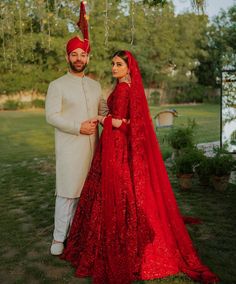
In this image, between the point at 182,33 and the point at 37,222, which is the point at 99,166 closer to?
the point at 37,222

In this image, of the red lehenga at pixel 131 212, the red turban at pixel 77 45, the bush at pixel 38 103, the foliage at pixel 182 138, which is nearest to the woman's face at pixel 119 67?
the red lehenga at pixel 131 212

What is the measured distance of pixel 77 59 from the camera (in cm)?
345

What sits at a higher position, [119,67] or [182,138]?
[119,67]

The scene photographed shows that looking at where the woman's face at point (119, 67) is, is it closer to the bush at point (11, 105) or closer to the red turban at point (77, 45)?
the red turban at point (77, 45)

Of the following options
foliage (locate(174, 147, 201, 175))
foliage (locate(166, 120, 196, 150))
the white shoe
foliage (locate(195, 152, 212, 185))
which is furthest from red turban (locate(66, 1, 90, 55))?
foliage (locate(166, 120, 196, 150))

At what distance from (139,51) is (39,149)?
24.0 meters

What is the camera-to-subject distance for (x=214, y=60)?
36.7m

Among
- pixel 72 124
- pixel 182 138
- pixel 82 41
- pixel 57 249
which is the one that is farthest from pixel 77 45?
pixel 182 138

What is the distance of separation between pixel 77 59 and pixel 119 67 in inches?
16.8

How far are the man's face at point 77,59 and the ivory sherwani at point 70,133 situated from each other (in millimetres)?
84

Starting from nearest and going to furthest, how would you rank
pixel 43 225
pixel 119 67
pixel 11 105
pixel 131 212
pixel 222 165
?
pixel 131 212 < pixel 119 67 < pixel 43 225 < pixel 222 165 < pixel 11 105

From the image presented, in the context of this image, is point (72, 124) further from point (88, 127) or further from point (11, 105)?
point (11, 105)

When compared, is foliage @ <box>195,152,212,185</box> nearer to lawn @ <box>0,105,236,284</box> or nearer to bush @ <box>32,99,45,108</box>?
lawn @ <box>0,105,236,284</box>

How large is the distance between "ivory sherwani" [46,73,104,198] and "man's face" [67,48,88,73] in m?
0.08
